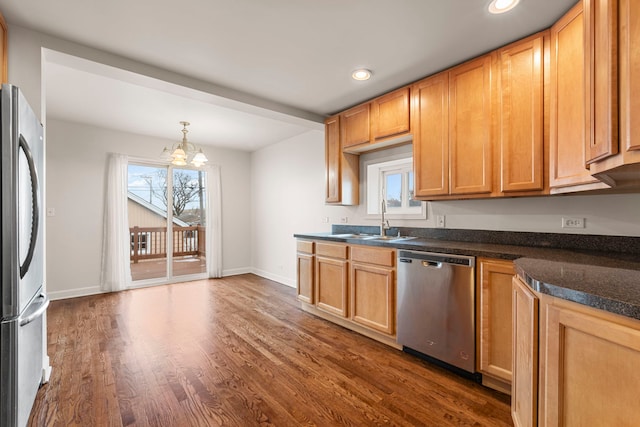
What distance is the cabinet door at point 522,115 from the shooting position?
2029 mm

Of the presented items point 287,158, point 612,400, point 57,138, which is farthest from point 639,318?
point 57,138

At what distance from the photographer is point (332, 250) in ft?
10.5

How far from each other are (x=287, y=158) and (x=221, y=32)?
308 cm

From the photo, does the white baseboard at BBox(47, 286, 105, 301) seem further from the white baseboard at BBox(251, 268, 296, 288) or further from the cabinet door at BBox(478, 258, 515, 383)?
the cabinet door at BBox(478, 258, 515, 383)

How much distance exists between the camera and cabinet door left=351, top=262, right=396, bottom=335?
2.62 meters

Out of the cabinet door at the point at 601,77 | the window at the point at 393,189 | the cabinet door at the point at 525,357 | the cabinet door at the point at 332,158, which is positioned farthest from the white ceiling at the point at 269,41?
the cabinet door at the point at 525,357

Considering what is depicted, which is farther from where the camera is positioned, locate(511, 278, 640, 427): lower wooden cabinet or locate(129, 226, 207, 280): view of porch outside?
locate(129, 226, 207, 280): view of porch outside

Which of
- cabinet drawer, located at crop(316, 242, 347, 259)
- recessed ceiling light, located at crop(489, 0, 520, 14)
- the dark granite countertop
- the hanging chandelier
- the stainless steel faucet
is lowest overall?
cabinet drawer, located at crop(316, 242, 347, 259)

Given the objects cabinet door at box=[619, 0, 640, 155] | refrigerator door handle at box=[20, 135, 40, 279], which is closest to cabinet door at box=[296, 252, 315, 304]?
refrigerator door handle at box=[20, 135, 40, 279]

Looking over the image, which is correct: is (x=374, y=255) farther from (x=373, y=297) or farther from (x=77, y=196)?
(x=77, y=196)

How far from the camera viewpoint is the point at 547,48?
1.98 meters

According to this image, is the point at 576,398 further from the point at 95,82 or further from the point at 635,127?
the point at 95,82

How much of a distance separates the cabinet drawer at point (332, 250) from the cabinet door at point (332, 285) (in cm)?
5

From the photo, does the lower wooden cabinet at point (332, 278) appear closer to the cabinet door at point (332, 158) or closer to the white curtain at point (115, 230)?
the cabinet door at point (332, 158)
